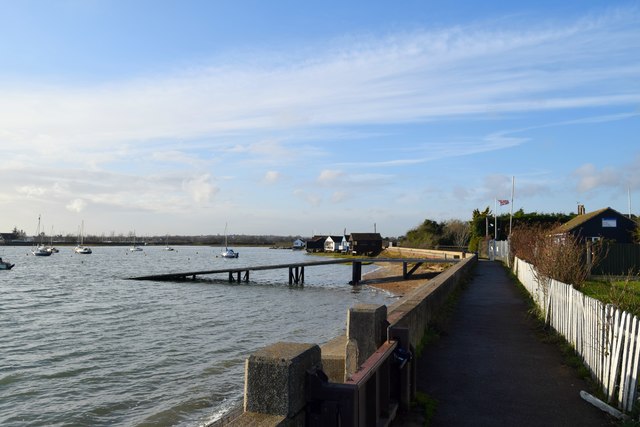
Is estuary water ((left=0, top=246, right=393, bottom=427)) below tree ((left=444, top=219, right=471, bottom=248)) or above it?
below

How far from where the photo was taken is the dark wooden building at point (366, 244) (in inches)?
4419

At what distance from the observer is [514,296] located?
18.9 m

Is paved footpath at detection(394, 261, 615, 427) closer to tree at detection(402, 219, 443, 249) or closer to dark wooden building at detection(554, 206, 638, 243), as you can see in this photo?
dark wooden building at detection(554, 206, 638, 243)

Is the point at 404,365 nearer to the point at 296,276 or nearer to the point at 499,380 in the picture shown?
the point at 499,380

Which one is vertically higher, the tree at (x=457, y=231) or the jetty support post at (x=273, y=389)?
the tree at (x=457, y=231)

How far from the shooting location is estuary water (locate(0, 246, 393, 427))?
41.9 feet

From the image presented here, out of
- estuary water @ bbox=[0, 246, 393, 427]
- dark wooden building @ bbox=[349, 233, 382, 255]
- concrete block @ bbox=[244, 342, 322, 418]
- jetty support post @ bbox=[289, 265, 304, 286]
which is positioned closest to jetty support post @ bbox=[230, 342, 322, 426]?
concrete block @ bbox=[244, 342, 322, 418]

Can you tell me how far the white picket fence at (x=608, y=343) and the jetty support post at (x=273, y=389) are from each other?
4447 mm

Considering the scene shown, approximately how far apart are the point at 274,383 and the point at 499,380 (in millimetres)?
5460

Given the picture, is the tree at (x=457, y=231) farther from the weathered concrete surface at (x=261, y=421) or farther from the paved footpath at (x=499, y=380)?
the weathered concrete surface at (x=261, y=421)

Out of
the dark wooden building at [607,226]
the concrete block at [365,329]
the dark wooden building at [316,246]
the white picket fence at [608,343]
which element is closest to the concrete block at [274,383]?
the concrete block at [365,329]

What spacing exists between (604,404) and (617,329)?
94 centimetres

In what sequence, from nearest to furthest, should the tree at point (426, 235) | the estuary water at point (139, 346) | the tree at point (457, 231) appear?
the estuary water at point (139, 346) → the tree at point (457, 231) → the tree at point (426, 235)

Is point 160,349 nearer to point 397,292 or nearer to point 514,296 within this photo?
point 514,296
